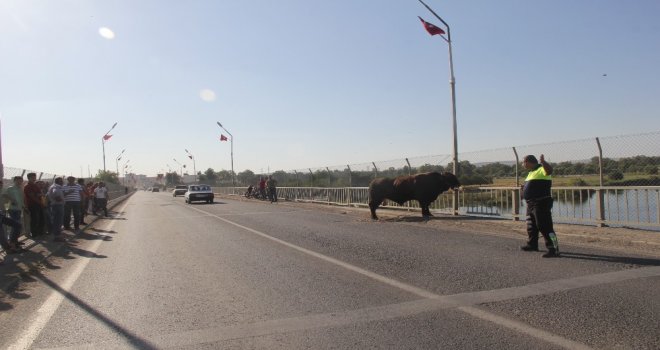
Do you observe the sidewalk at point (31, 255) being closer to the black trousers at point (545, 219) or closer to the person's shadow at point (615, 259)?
the black trousers at point (545, 219)

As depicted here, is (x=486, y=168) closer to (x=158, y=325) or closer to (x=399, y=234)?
(x=399, y=234)

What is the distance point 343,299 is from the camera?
231 inches

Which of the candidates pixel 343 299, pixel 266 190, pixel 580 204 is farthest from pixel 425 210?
pixel 266 190

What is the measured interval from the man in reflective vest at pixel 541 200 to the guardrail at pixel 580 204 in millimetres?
3567

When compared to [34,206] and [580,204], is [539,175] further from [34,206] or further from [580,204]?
[34,206]

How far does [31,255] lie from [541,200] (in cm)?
1008

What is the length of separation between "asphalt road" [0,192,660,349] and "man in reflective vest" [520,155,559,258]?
0.43m

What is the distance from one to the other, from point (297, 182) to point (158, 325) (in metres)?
31.8

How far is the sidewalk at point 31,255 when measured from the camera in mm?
7926

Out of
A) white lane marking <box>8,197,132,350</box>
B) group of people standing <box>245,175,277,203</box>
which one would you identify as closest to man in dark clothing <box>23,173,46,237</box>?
white lane marking <box>8,197,132,350</box>

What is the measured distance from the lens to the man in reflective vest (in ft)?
27.1

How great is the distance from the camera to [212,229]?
15242 mm

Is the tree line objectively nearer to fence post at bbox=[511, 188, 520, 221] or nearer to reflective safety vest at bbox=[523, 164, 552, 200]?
fence post at bbox=[511, 188, 520, 221]

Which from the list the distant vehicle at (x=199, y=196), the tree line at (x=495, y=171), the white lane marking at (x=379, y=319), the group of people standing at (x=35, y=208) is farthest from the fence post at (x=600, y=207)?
the distant vehicle at (x=199, y=196)
